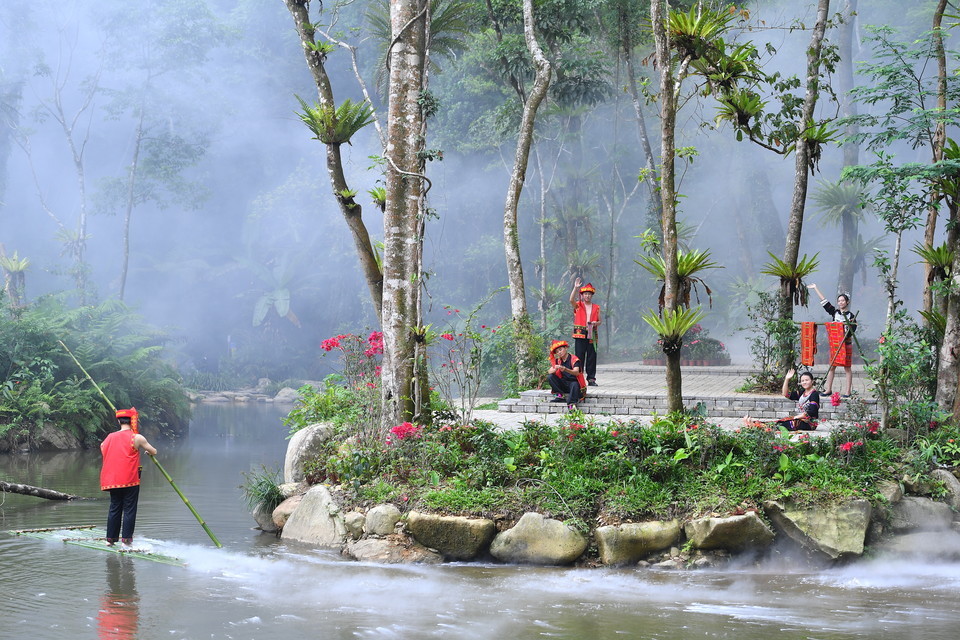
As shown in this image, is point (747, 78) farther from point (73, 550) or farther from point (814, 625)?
point (73, 550)

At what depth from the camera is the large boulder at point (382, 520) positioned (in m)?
7.89

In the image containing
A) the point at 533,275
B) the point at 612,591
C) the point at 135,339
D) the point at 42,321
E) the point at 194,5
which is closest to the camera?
the point at 612,591

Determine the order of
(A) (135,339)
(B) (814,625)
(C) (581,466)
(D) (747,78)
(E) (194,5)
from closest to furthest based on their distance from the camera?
(B) (814,625)
(C) (581,466)
(D) (747,78)
(A) (135,339)
(E) (194,5)

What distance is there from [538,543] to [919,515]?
3225 mm

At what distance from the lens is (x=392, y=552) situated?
7707mm

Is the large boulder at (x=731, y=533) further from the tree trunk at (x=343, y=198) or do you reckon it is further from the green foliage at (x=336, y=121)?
the green foliage at (x=336, y=121)

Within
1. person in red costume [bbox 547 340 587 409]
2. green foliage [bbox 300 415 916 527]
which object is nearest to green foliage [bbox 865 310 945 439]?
green foliage [bbox 300 415 916 527]

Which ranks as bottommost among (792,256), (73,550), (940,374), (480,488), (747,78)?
(73,550)

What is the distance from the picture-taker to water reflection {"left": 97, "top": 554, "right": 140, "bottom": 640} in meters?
5.67

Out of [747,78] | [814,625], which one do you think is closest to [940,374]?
[747,78]

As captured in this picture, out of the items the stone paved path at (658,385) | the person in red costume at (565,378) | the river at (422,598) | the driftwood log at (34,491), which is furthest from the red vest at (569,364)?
the driftwood log at (34,491)

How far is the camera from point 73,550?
8.06 metres

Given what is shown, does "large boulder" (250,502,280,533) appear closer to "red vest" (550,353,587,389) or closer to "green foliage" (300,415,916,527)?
"green foliage" (300,415,916,527)

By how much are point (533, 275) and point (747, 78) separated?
27.3 m
